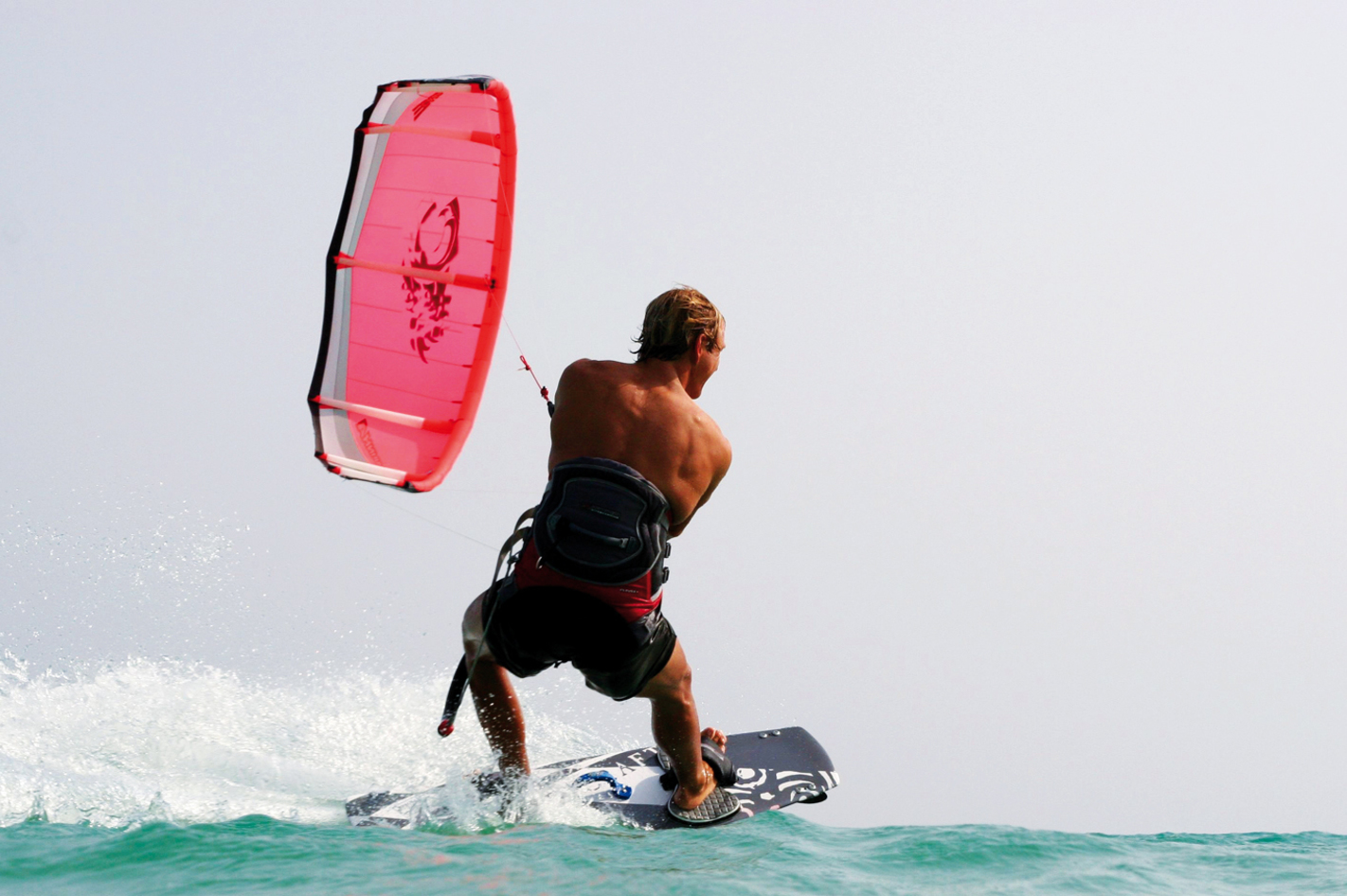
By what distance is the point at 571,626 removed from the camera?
354cm

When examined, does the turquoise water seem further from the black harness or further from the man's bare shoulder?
the man's bare shoulder

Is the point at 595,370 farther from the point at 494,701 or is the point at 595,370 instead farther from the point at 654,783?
the point at 654,783

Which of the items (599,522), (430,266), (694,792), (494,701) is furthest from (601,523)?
(430,266)

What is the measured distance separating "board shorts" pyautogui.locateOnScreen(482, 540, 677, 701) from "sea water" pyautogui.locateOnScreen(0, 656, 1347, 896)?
0.59m

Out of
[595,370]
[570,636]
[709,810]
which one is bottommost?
[709,810]

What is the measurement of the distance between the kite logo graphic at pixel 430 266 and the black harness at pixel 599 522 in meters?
1.71

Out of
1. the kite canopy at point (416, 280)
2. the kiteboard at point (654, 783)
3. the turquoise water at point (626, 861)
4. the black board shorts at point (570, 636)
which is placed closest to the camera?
the turquoise water at point (626, 861)

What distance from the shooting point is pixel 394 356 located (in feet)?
16.5

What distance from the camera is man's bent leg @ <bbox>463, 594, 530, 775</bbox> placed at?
12.6 feet

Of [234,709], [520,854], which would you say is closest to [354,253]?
[234,709]

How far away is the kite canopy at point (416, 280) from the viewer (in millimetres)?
4754

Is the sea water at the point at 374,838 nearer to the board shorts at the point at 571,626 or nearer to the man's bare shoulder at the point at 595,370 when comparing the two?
the board shorts at the point at 571,626

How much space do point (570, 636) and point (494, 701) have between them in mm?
569

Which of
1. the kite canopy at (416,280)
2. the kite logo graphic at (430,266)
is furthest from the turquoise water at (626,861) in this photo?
the kite logo graphic at (430,266)
